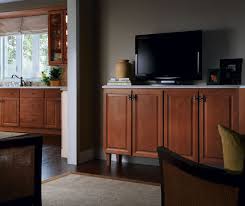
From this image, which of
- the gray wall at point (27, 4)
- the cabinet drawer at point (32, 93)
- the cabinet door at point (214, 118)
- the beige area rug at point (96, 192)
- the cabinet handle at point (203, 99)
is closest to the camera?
the beige area rug at point (96, 192)

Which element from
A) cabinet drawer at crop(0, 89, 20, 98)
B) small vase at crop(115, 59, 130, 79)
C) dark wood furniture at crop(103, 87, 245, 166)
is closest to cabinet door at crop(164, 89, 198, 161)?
dark wood furniture at crop(103, 87, 245, 166)

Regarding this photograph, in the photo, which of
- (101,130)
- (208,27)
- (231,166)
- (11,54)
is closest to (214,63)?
(208,27)

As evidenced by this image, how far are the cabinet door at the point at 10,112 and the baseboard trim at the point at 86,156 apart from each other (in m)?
2.75

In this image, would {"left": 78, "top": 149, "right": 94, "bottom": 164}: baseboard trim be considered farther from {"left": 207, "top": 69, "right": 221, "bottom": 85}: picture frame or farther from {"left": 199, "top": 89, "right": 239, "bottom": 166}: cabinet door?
{"left": 207, "top": 69, "right": 221, "bottom": 85}: picture frame

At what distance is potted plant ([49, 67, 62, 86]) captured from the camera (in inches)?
274

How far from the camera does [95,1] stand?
16.4 feet

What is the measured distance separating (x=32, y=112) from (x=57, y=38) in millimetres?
1449

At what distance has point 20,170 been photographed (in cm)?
194

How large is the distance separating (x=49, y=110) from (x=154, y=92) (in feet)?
10.1

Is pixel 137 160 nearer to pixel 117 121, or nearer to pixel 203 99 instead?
pixel 117 121

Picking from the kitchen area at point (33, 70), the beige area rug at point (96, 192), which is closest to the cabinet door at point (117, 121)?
the beige area rug at point (96, 192)

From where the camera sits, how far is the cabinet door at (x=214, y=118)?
3832 millimetres

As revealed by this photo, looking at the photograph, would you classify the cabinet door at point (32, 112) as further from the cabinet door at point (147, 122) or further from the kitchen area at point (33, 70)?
the cabinet door at point (147, 122)

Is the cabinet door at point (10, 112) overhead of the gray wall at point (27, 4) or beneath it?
beneath
